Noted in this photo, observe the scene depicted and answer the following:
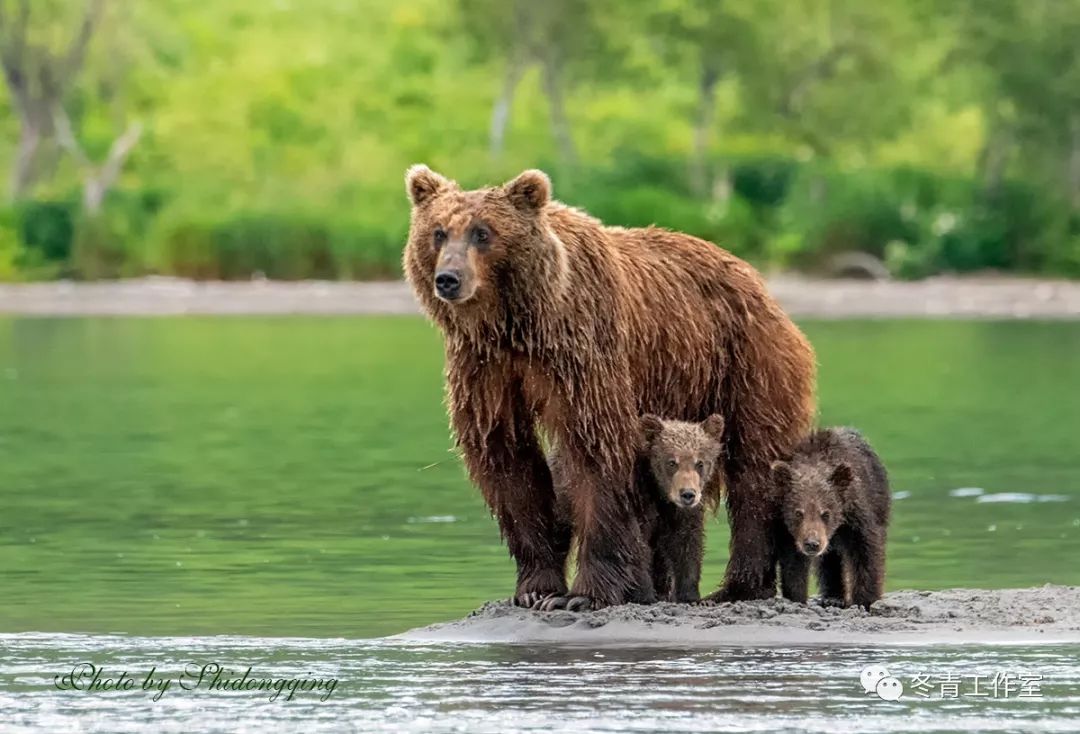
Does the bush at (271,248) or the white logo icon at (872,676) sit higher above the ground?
the white logo icon at (872,676)

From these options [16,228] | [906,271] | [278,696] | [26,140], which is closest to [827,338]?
[906,271]

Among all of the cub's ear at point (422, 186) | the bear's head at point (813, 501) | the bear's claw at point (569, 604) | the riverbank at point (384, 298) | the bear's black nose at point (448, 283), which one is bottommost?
the riverbank at point (384, 298)

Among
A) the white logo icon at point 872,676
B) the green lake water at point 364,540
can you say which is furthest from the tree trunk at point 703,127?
the white logo icon at point 872,676

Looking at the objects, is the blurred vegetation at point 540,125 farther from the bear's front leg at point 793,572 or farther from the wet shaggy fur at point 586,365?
the bear's front leg at point 793,572

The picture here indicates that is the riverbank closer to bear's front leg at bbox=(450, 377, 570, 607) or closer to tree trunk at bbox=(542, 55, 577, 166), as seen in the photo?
tree trunk at bbox=(542, 55, 577, 166)

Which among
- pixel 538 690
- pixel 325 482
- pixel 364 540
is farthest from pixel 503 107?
pixel 538 690

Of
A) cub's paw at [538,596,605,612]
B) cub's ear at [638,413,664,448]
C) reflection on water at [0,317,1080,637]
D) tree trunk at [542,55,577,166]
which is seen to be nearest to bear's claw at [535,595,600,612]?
cub's paw at [538,596,605,612]

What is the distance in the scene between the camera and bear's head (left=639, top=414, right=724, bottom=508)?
973cm

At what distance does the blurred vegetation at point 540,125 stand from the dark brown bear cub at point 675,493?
3244 centimetres

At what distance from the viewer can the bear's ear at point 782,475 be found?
1005 cm

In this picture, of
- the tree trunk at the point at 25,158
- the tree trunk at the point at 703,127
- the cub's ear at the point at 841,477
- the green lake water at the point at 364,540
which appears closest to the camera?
the green lake water at the point at 364,540

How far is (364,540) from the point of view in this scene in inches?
542

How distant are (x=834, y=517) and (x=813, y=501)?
0.13 metres

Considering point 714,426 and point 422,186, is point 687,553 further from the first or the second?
point 422,186
